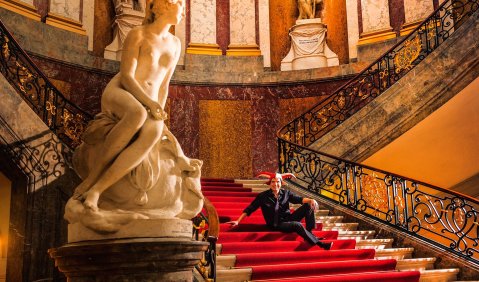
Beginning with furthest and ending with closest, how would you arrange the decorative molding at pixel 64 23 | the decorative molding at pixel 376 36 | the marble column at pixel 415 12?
the decorative molding at pixel 376 36 → the marble column at pixel 415 12 → the decorative molding at pixel 64 23

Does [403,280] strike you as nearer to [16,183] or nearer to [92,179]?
[92,179]

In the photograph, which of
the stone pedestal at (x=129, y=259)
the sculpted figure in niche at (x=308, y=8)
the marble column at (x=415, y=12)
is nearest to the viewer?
the stone pedestal at (x=129, y=259)

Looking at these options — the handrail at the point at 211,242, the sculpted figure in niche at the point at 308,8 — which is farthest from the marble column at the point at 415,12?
the handrail at the point at 211,242

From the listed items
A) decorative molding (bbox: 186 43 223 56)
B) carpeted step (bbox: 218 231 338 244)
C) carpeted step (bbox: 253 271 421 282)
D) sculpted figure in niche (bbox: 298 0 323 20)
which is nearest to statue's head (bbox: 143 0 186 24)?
carpeted step (bbox: 253 271 421 282)

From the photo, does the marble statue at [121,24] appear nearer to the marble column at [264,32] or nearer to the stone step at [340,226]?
the marble column at [264,32]

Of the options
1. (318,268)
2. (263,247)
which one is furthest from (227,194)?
(318,268)

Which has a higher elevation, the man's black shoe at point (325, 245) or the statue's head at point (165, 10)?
the statue's head at point (165, 10)

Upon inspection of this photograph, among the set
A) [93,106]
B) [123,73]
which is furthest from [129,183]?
[93,106]

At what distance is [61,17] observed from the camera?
9.95 meters

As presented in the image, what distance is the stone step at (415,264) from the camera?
566 cm

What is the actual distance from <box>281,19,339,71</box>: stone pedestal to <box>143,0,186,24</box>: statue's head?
771 centimetres

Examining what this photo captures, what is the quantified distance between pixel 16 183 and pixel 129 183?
3.61m

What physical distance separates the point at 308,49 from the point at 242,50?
1.44m

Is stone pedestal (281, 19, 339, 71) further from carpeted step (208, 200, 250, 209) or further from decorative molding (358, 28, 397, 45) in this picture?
carpeted step (208, 200, 250, 209)
